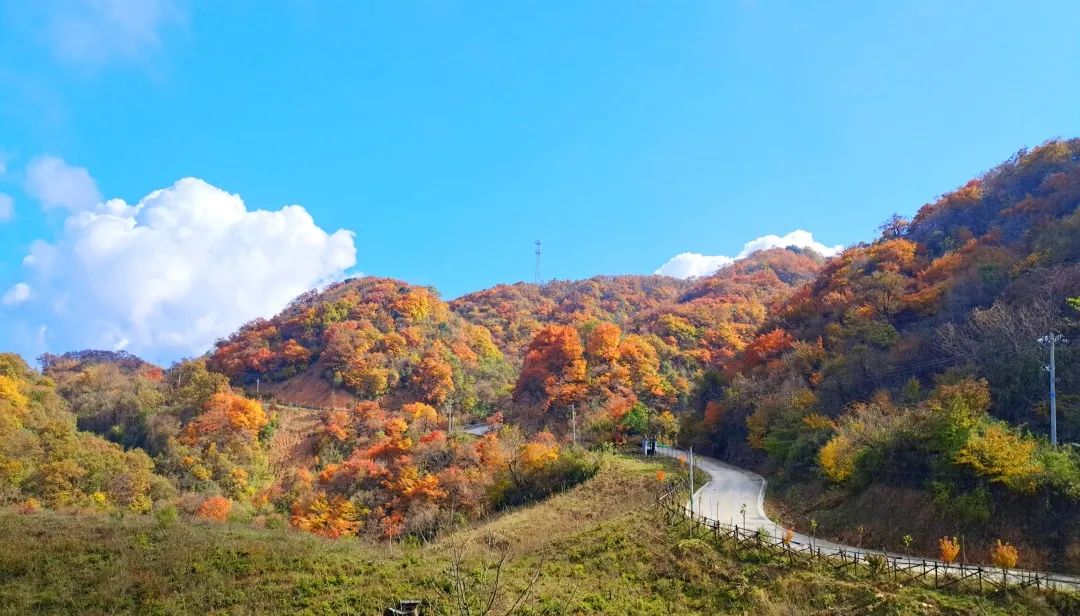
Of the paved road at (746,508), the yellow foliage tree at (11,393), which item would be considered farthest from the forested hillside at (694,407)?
the paved road at (746,508)

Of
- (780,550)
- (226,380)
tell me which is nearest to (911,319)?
(780,550)

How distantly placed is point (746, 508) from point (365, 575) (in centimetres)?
1599

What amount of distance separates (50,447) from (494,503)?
29.8 m

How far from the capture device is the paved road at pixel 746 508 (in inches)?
664

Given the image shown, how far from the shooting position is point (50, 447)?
127 feet

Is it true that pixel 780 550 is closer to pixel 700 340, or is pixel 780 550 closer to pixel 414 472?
pixel 414 472

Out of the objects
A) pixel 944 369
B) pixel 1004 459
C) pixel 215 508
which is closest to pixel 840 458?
pixel 1004 459

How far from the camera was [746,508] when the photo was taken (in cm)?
2564

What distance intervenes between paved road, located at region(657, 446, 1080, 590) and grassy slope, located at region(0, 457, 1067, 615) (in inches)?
97.9

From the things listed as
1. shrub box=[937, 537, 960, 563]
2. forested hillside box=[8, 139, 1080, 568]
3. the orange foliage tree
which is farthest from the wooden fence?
the orange foliage tree

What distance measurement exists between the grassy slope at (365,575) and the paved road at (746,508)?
249 cm

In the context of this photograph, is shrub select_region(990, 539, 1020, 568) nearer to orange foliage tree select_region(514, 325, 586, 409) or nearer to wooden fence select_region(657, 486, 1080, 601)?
wooden fence select_region(657, 486, 1080, 601)

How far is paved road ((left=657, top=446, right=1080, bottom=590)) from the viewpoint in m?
16.9

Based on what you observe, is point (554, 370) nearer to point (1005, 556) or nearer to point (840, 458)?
point (840, 458)
